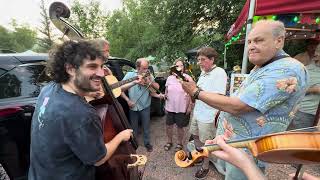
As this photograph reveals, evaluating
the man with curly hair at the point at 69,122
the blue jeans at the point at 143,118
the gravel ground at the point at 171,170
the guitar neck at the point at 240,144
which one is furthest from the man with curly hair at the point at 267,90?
the blue jeans at the point at 143,118

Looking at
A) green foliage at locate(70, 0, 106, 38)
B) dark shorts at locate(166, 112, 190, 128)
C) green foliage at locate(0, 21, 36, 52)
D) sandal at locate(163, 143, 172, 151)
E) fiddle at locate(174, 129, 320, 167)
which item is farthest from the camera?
green foliage at locate(0, 21, 36, 52)

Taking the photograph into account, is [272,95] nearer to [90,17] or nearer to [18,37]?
[90,17]

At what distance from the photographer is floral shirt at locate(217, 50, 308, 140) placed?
1.77 m

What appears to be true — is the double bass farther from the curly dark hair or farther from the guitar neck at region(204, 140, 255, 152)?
the guitar neck at region(204, 140, 255, 152)

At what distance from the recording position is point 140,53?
15.0 metres

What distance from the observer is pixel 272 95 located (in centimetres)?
177

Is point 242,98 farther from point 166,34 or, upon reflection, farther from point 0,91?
point 166,34

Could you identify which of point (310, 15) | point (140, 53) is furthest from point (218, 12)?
point (310, 15)

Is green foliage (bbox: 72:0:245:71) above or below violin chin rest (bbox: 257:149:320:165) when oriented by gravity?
above

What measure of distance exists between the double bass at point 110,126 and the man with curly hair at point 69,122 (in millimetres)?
218

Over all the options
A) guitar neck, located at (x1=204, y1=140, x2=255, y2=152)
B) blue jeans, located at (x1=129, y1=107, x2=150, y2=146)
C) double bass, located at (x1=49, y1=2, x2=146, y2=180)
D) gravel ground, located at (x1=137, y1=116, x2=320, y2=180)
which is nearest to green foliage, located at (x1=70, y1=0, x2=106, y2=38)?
blue jeans, located at (x1=129, y1=107, x2=150, y2=146)

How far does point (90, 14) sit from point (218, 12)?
52.3 ft

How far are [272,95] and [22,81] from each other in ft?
8.92

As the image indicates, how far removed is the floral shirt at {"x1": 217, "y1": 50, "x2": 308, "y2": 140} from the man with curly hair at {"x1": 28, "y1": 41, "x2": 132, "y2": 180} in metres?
0.97
